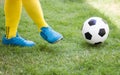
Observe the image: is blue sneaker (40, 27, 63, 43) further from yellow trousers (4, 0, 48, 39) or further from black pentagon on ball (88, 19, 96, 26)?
black pentagon on ball (88, 19, 96, 26)

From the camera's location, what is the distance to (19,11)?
279 centimetres

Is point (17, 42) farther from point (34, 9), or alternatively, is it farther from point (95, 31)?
point (95, 31)

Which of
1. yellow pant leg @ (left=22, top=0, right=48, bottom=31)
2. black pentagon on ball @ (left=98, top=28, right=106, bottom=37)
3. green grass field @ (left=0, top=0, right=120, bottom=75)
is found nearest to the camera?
green grass field @ (left=0, top=0, right=120, bottom=75)

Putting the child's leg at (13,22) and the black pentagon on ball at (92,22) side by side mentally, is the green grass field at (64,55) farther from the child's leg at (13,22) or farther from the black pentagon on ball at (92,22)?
the black pentagon on ball at (92,22)

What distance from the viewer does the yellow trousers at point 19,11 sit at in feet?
8.88

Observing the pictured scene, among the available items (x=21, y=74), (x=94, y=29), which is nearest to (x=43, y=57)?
(x=21, y=74)

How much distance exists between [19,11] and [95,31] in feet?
2.34

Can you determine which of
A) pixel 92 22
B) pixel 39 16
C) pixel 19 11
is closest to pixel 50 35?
pixel 39 16

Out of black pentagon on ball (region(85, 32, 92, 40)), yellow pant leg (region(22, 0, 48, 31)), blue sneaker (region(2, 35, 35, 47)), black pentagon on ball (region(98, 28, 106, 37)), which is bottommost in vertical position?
blue sneaker (region(2, 35, 35, 47))

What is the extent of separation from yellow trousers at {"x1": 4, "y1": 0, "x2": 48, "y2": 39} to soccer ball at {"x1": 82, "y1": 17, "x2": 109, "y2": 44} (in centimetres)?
41

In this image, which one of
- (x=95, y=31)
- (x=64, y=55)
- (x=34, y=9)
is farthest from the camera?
(x=95, y=31)

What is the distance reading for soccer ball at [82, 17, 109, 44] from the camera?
9.56 feet

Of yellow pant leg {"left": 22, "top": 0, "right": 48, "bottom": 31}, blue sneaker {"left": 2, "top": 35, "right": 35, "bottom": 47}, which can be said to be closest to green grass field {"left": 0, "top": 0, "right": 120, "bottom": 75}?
blue sneaker {"left": 2, "top": 35, "right": 35, "bottom": 47}

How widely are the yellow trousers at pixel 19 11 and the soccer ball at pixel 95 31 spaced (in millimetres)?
414
